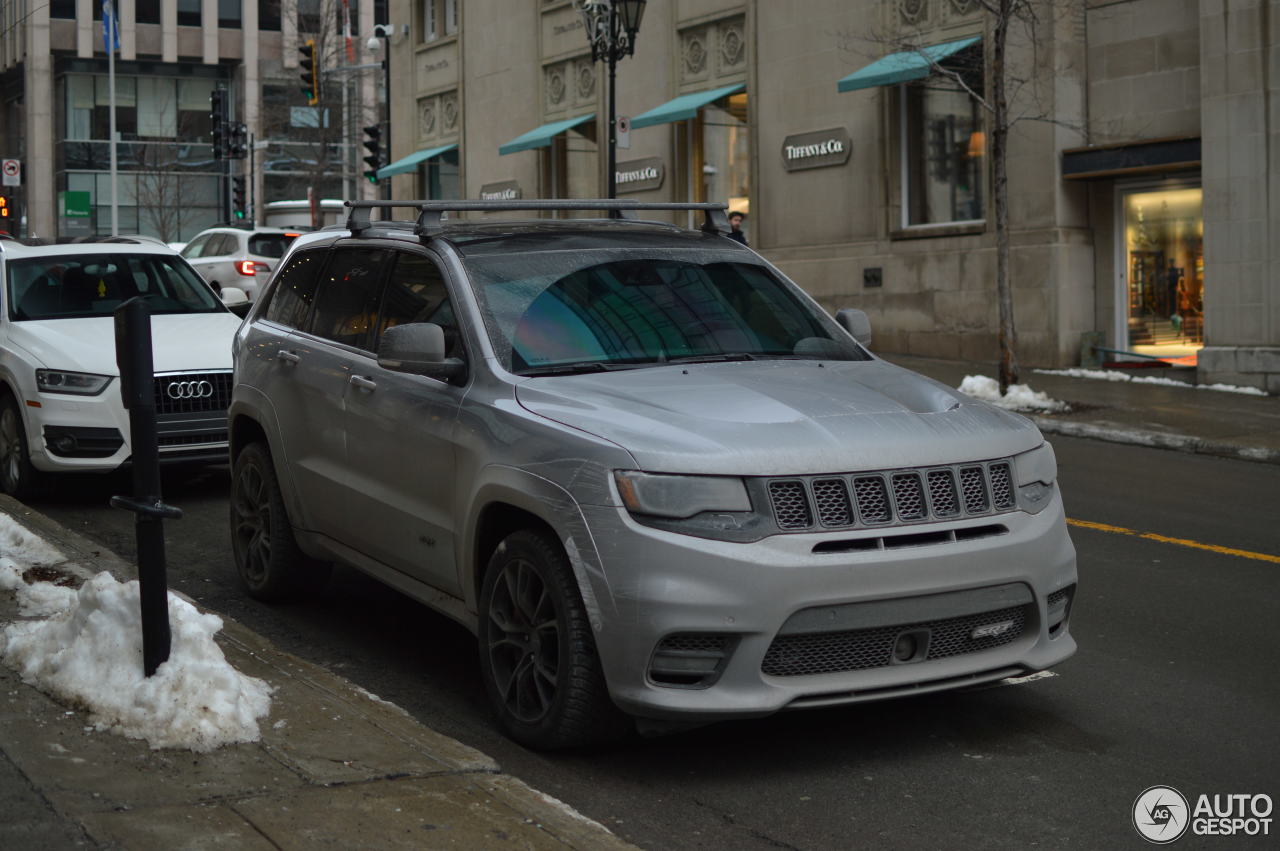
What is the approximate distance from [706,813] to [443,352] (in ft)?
6.71

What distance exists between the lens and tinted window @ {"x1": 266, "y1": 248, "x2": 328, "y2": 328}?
7746 mm

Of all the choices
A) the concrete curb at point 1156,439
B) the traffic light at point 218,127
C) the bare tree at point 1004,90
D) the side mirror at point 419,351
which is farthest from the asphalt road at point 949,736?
the traffic light at point 218,127

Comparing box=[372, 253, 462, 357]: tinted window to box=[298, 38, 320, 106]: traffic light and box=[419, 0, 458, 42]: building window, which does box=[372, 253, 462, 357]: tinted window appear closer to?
box=[419, 0, 458, 42]: building window

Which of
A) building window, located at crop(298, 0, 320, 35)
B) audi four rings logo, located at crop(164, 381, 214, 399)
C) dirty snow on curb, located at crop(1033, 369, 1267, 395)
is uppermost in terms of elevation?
building window, located at crop(298, 0, 320, 35)

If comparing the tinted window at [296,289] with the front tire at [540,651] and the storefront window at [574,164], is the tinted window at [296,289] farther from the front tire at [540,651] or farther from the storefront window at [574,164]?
the storefront window at [574,164]

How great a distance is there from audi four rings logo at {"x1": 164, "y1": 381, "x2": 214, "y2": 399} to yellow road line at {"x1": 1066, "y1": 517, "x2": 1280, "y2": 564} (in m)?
5.93

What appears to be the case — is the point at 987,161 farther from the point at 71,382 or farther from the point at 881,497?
the point at 881,497

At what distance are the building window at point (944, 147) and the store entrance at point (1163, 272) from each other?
87.5 inches

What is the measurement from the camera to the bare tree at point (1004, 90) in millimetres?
17359

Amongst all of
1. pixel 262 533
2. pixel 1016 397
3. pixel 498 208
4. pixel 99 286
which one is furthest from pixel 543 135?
pixel 498 208

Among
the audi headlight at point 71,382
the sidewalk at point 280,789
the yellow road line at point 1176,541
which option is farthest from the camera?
the audi headlight at point 71,382

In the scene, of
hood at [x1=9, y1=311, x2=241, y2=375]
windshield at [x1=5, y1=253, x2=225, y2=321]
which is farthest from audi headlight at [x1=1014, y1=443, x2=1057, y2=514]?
windshield at [x1=5, y1=253, x2=225, y2=321]

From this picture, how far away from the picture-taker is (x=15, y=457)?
Answer: 11039 mm

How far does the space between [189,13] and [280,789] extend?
7499 centimetres
